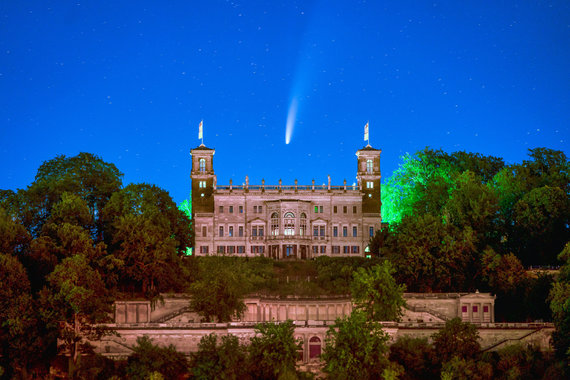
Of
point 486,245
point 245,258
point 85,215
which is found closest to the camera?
point 85,215

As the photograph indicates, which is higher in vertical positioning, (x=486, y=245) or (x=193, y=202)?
(x=193, y=202)

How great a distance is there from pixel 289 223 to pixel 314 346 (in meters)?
32.5

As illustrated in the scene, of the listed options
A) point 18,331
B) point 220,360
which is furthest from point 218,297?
point 18,331

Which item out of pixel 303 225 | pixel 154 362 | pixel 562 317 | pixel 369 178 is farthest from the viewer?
pixel 369 178

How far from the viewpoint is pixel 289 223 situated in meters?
87.7

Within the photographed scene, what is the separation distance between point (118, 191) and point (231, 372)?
22.3 m

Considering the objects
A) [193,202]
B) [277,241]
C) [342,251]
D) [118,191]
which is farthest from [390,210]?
[118,191]

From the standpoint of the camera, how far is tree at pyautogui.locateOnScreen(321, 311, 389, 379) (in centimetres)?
5159

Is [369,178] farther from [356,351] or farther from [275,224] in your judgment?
[356,351]

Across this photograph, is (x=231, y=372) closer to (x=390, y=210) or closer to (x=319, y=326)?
(x=319, y=326)

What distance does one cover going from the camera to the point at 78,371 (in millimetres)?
52969

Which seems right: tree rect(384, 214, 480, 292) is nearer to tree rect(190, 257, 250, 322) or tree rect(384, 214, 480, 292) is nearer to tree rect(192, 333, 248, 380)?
tree rect(190, 257, 250, 322)

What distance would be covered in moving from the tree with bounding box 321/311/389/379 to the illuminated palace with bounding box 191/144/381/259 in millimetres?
34156

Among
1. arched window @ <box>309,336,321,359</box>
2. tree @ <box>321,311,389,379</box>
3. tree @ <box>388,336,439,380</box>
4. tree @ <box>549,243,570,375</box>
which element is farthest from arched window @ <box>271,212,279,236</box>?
tree @ <box>549,243,570,375</box>
